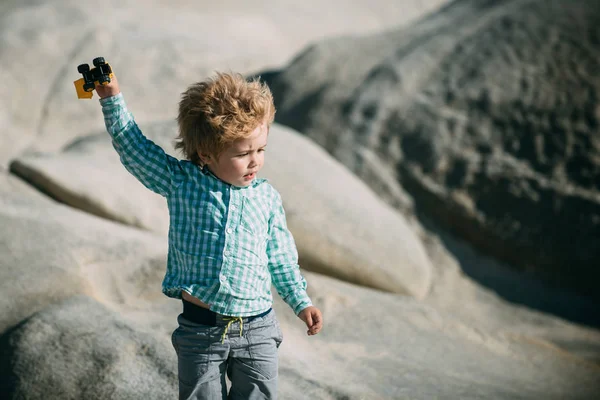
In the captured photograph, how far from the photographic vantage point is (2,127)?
538cm

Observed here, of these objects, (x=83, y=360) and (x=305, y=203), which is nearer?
(x=83, y=360)

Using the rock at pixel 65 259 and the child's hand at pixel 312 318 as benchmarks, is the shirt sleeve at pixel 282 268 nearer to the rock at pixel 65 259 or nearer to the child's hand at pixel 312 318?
the child's hand at pixel 312 318

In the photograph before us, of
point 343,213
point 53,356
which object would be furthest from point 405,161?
point 53,356

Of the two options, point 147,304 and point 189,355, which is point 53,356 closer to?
point 147,304

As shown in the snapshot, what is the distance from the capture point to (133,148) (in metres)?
1.61

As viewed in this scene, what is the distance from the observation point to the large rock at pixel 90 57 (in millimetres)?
5594

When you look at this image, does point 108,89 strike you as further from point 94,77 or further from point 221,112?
point 221,112

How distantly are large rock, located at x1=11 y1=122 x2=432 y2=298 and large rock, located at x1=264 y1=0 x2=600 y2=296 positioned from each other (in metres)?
0.67

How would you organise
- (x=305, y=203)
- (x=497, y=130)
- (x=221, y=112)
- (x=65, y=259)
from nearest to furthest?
1. (x=221, y=112)
2. (x=65, y=259)
3. (x=305, y=203)
4. (x=497, y=130)

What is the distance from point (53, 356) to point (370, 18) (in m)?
9.84

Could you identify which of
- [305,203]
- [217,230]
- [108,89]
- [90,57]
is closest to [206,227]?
[217,230]

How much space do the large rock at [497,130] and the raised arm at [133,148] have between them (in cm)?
299

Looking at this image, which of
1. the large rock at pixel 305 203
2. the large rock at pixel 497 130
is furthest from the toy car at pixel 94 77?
the large rock at pixel 497 130

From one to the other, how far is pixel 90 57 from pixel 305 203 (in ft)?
11.4
